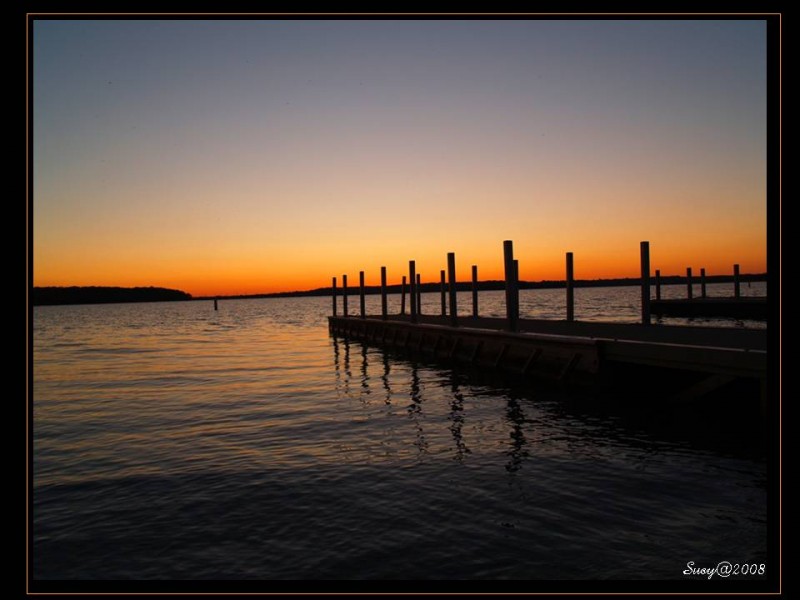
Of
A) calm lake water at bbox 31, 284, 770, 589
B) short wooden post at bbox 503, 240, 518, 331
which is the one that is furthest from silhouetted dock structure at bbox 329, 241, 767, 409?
calm lake water at bbox 31, 284, 770, 589

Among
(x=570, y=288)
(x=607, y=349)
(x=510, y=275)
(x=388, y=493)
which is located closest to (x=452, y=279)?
(x=570, y=288)

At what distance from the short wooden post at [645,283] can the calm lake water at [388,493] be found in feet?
16.1

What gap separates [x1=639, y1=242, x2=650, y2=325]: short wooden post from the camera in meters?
18.3

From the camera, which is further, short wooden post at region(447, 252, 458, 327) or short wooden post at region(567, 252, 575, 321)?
short wooden post at region(447, 252, 458, 327)

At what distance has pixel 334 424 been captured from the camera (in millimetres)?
12945

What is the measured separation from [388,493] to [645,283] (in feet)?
43.3

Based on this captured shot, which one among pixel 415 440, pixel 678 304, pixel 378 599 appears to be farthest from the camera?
pixel 678 304

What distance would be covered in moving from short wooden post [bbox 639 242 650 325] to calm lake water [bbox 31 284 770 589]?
193 inches

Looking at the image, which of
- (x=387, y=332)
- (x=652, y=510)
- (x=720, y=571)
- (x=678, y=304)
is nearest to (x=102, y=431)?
(x=652, y=510)

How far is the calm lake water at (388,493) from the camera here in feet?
19.5

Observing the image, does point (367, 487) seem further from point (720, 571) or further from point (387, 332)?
point (387, 332)

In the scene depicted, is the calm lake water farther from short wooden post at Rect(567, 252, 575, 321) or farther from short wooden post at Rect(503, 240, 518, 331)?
short wooden post at Rect(567, 252, 575, 321)

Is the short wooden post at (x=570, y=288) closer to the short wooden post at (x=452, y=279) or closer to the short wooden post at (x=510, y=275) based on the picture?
the short wooden post at (x=510, y=275)
